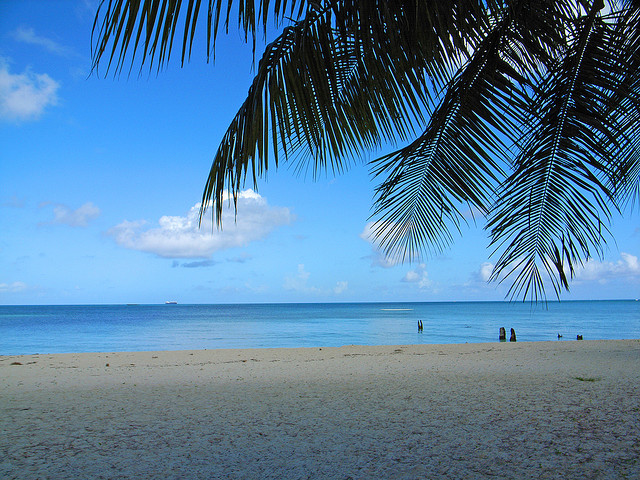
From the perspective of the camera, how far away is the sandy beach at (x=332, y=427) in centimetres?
312

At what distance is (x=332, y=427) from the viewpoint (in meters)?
4.18

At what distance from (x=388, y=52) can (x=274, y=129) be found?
587 mm

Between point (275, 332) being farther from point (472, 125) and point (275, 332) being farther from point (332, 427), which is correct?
point (472, 125)

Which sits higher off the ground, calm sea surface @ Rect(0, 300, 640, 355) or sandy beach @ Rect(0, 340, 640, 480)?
sandy beach @ Rect(0, 340, 640, 480)

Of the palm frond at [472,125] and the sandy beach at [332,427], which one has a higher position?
the palm frond at [472,125]

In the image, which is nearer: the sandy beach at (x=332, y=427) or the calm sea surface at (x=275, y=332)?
the sandy beach at (x=332, y=427)

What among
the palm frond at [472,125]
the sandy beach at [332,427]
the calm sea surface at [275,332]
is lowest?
the calm sea surface at [275,332]

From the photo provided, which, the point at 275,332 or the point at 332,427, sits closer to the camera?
the point at 332,427

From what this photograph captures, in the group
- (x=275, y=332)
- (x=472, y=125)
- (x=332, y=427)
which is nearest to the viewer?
(x=472, y=125)

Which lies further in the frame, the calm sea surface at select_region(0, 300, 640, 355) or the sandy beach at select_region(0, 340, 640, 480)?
the calm sea surface at select_region(0, 300, 640, 355)

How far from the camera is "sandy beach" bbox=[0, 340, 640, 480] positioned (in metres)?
3.12

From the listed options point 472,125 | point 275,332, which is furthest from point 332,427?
point 275,332

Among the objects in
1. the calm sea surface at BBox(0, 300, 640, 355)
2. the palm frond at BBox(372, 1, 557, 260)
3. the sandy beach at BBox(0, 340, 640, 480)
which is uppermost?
the palm frond at BBox(372, 1, 557, 260)

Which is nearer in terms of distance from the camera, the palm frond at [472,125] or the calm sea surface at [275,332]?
the palm frond at [472,125]
